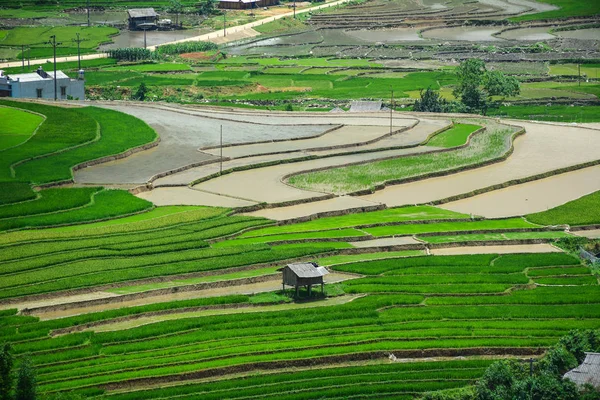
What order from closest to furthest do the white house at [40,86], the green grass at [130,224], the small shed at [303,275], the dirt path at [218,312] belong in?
the dirt path at [218,312] → the small shed at [303,275] → the green grass at [130,224] → the white house at [40,86]

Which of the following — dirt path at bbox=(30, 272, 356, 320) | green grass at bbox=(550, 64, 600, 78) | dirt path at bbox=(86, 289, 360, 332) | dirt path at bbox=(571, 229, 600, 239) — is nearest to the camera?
dirt path at bbox=(86, 289, 360, 332)

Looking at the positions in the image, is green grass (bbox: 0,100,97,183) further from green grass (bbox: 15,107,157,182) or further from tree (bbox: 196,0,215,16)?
tree (bbox: 196,0,215,16)

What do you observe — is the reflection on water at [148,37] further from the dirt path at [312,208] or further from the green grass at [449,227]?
the green grass at [449,227]

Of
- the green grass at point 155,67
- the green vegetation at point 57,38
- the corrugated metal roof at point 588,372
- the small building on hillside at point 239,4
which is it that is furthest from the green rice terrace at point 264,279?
the small building on hillside at point 239,4

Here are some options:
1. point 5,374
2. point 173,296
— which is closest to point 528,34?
point 173,296

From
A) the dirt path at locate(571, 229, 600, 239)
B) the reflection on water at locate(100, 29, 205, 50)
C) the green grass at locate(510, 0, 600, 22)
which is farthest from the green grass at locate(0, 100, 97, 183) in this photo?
the green grass at locate(510, 0, 600, 22)

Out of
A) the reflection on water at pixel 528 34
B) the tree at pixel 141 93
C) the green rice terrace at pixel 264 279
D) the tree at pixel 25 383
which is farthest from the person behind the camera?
the reflection on water at pixel 528 34
